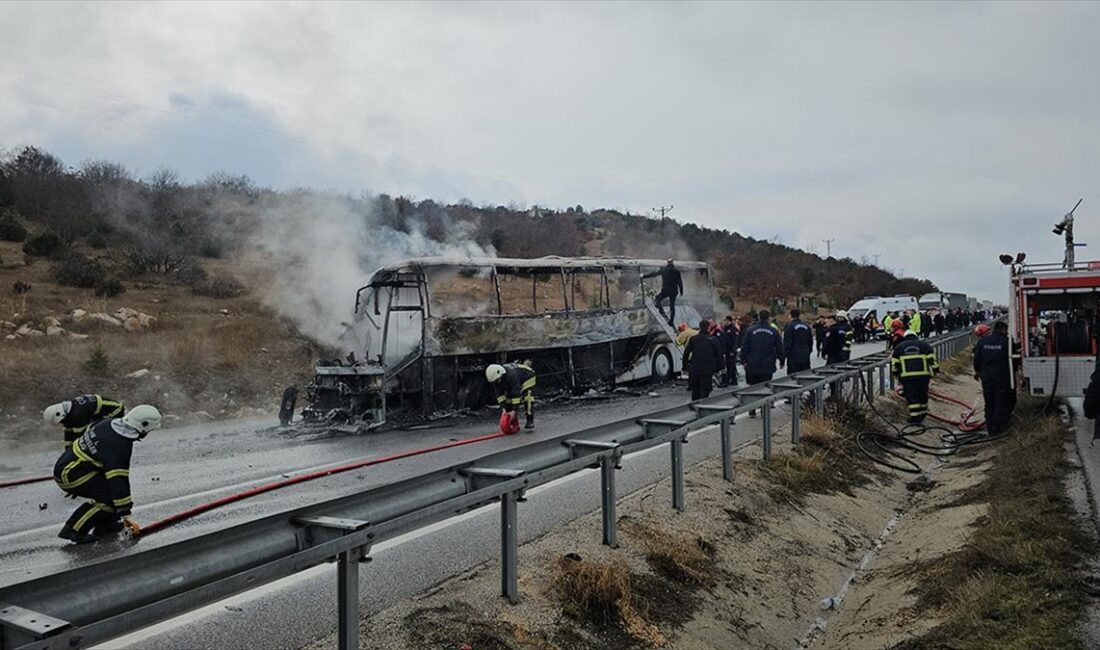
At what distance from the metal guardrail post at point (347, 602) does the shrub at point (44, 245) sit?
2990 cm

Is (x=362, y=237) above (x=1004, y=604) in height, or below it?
above

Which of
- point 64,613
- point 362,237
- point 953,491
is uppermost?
point 362,237

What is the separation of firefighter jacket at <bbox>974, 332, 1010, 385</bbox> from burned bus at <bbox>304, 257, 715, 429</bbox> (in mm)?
7240

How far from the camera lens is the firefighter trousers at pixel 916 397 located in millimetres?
13109

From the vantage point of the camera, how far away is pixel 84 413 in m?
7.52

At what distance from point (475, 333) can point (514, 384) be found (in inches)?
103

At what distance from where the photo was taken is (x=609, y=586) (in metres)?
5.07

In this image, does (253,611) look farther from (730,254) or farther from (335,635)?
(730,254)

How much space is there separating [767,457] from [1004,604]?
3.97 metres

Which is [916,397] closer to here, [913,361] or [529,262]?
[913,361]

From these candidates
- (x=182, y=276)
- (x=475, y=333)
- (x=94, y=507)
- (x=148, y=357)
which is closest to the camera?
(x=94, y=507)

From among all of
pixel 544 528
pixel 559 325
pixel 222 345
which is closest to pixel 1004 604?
pixel 544 528

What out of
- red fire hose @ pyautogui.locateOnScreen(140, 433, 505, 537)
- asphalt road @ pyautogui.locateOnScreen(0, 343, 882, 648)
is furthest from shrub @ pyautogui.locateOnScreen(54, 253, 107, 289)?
red fire hose @ pyautogui.locateOnScreen(140, 433, 505, 537)

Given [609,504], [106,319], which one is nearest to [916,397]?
[609,504]
